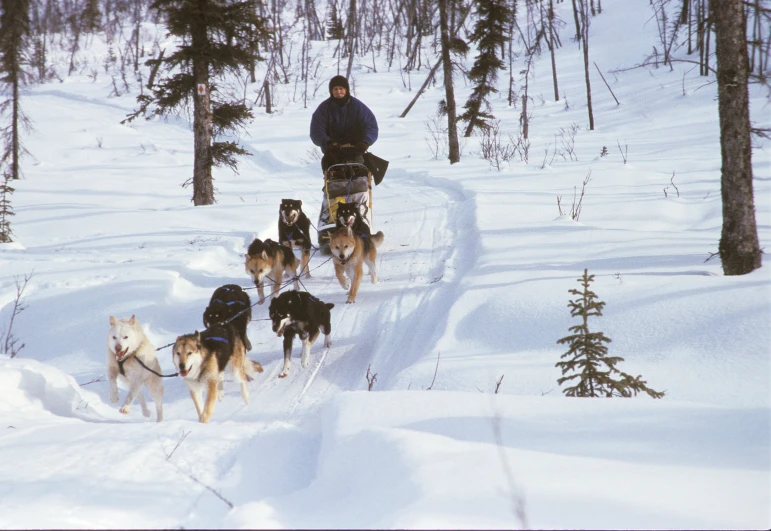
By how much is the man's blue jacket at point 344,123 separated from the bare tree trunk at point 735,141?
14.8 ft

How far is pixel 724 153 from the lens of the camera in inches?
183

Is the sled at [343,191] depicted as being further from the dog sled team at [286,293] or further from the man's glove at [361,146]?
the man's glove at [361,146]

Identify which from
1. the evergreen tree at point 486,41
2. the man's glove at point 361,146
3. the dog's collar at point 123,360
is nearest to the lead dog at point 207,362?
the dog's collar at point 123,360

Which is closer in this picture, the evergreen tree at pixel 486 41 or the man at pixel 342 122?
the man at pixel 342 122

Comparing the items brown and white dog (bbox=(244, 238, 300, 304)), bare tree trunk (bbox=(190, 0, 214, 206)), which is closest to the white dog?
brown and white dog (bbox=(244, 238, 300, 304))

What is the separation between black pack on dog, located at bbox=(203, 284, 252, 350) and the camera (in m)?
5.01

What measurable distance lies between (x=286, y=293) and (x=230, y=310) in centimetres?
53

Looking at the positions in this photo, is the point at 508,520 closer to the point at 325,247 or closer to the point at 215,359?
the point at 215,359

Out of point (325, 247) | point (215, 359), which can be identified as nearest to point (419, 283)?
point (325, 247)

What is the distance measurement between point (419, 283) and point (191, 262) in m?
3.13

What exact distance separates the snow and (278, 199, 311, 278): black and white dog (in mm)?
510

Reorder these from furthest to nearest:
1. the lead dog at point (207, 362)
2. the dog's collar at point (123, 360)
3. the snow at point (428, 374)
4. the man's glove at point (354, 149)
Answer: the man's glove at point (354, 149) < the dog's collar at point (123, 360) < the lead dog at point (207, 362) < the snow at point (428, 374)

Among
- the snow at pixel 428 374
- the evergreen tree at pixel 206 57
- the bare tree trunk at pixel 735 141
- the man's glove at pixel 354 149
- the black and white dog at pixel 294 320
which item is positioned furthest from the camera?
the evergreen tree at pixel 206 57

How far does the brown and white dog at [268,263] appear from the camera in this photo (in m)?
6.32
